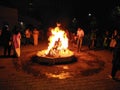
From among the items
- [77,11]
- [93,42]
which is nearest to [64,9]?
[77,11]

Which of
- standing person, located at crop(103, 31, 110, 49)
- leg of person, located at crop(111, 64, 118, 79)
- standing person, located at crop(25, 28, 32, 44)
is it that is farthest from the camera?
standing person, located at crop(25, 28, 32, 44)

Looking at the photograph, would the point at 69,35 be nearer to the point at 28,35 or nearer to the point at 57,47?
the point at 28,35

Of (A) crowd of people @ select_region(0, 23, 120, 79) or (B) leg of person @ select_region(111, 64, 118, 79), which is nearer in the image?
(B) leg of person @ select_region(111, 64, 118, 79)

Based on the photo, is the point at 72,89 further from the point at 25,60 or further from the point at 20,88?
the point at 25,60

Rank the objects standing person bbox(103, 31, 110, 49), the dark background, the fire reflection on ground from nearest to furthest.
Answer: the fire reflection on ground, standing person bbox(103, 31, 110, 49), the dark background

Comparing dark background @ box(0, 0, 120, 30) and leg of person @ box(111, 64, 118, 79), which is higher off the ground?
dark background @ box(0, 0, 120, 30)

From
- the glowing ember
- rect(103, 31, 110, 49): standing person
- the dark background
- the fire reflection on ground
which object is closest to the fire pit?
the glowing ember

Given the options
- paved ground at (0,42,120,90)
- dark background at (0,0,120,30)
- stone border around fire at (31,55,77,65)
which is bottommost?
paved ground at (0,42,120,90)

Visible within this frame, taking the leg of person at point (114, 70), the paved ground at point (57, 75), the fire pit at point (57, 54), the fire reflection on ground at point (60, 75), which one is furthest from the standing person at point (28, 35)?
the leg of person at point (114, 70)

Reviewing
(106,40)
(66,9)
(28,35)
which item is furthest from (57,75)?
(66,9)

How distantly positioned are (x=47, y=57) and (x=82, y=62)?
90.9 inches

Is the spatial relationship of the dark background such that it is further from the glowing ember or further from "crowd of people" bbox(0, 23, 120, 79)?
the glowing ember

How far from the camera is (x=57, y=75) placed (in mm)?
11961

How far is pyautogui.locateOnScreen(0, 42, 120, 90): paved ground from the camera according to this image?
10250 millimetres
